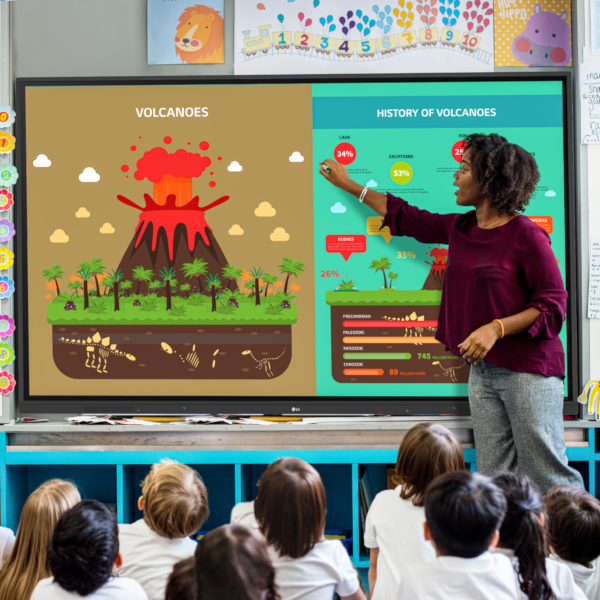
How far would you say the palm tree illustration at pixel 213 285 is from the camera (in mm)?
2209

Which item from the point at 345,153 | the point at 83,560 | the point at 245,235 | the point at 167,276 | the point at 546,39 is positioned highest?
the point at 546,39

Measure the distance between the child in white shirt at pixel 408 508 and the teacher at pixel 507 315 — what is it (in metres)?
0.56

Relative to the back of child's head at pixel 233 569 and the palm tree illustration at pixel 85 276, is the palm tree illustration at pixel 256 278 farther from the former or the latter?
the back of child's head at pixel 233 569

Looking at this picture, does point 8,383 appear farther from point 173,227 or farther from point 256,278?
point 256,278

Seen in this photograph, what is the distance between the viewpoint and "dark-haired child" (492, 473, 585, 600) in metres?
1.13

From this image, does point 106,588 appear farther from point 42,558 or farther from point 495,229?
point 495,229

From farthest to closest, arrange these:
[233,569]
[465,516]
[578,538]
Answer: [578,538] → [465,516] → [233,569]

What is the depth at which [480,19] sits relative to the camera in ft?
7.27

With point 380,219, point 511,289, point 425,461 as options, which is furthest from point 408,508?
point 380,219

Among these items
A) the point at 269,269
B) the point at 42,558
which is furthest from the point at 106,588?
the point at 269,269

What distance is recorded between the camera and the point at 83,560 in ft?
3.52

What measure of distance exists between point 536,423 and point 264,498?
3.90ft

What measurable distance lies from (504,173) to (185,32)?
151 centimetres

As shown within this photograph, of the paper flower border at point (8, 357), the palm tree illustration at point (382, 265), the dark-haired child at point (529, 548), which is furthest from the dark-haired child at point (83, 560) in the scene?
the palm tree illustration at point (382, 265)
